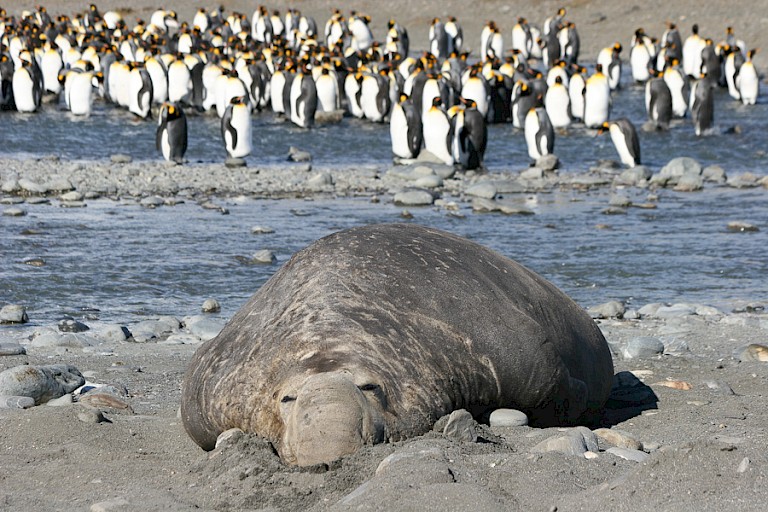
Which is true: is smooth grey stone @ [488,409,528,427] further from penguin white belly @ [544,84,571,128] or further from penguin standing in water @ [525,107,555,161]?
penguin white belly @ [544,84,571,128]

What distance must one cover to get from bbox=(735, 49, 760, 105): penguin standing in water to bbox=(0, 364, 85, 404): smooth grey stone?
2369 centimetres

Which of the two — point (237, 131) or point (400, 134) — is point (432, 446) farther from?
point (400, 134)

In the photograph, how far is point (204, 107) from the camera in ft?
86.5

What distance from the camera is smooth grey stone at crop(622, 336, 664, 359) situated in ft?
22.4

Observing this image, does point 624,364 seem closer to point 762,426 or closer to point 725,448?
point 762,426

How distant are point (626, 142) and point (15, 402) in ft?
47.1

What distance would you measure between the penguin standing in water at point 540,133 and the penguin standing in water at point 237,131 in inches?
179

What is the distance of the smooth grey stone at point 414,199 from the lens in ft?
47.7

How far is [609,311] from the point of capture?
28.2ft

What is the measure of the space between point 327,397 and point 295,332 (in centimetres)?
59

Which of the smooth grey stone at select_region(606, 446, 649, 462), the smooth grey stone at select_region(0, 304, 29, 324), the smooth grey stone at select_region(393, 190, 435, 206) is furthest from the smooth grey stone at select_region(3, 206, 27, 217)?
the smooth grey stone at select_region(606, 446, 649, 462)

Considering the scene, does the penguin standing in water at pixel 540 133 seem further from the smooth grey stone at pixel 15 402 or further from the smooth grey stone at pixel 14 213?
the smooth grey stone at pixel 15 402

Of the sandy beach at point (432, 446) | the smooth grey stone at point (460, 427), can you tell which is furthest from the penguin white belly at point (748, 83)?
the smooth grey stone at point (460, 427)

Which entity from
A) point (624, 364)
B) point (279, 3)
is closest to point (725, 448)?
point (624, 364)
